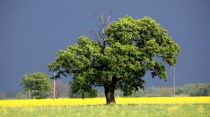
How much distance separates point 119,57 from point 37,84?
64147 millimetres

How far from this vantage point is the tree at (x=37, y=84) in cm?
12056

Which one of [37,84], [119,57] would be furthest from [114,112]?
[37,84]

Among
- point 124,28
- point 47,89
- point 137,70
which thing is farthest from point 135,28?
point 47,89

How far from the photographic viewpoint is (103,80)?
6419 centimetres

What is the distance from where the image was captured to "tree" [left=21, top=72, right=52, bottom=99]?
12056cm

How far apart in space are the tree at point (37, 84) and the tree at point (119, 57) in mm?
56022

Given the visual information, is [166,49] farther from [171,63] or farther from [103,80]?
[103,80]

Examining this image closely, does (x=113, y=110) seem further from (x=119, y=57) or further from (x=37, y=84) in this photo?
(x=37, y=84)

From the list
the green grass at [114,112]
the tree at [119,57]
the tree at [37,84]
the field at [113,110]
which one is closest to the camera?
the green grass at [114,112]

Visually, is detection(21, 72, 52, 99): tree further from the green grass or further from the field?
the green grass

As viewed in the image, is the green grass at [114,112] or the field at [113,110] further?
the field at [113,110]

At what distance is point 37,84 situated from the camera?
12231 cm

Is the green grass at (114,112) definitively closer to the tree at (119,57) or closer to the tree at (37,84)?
the tree at (119,57)

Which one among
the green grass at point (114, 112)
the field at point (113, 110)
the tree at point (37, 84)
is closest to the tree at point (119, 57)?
the field at point (113, 110)
